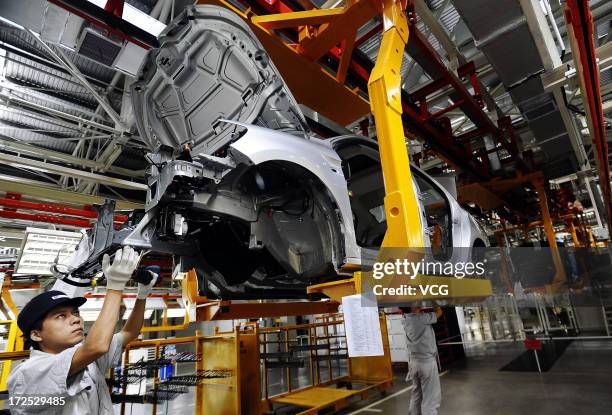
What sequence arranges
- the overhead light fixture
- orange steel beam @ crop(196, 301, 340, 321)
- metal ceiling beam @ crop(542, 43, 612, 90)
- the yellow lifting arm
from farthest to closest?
the overhead light fixture
orange steel beam @ crop(196, 301, 340, 321)
metal ceiling beam @ crop(542, 43, 612, 90)
the yellow lifting arm

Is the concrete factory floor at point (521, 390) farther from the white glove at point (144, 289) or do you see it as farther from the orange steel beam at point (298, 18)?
the orange steel beam at point (298, 18)

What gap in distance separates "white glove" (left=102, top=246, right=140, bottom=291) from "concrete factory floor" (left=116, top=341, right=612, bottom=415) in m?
2.74

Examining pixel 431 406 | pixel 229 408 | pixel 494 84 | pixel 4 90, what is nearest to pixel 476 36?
pixel 494 84

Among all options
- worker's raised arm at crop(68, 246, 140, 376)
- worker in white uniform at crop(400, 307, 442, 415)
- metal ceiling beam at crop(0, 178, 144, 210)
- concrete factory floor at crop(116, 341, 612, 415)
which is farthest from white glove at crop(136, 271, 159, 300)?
metal ceiling beam at crop(0, 178, 144, 210)

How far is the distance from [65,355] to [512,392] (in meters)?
6.51

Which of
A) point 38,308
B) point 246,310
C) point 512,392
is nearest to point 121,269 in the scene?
point 38,308

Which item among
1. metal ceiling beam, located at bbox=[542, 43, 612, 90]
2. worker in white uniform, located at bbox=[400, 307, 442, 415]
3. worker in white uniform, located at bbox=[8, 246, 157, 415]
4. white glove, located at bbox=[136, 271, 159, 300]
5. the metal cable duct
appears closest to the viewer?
worker in white uniform, located at bbox=[8, 246, 157, 415]

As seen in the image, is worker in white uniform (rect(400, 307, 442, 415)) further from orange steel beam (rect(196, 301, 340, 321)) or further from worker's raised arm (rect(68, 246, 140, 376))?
worker's raised arm (rect(68, 246, 140, 376))

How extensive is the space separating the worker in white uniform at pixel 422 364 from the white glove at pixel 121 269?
360cm

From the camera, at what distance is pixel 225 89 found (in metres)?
2.55

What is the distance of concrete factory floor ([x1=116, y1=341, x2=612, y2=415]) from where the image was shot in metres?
4.82

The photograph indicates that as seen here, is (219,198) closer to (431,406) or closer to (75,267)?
(75,267)

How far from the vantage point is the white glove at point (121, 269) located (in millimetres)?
1680

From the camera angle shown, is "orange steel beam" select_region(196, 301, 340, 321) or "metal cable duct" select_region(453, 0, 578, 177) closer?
"metal cable duct" select_region(453, 0, 578, 177)
